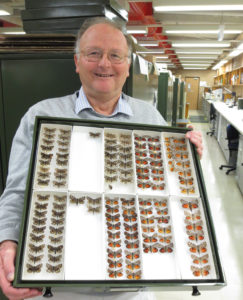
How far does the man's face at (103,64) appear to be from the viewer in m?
1.35

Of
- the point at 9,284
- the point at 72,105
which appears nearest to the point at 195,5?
the point at 72,105

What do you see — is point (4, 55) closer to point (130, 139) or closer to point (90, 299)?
point (130, 139)

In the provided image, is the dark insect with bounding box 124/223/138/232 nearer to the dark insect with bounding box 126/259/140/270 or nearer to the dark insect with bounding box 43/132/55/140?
the dark insect with bounding box 126/259/140/270

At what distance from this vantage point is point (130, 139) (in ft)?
4.36

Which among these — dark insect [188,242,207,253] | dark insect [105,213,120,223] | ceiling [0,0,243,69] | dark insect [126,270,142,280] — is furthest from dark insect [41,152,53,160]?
ceiling [0,0,243,69]

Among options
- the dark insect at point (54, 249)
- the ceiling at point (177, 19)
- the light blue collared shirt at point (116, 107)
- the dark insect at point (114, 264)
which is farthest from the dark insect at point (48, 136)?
the ceiling at point (177, 19)

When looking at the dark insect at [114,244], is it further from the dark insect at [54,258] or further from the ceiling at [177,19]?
the ceiling at [177,19]

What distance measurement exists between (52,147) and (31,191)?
23cm

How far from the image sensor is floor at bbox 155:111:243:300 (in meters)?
2.60

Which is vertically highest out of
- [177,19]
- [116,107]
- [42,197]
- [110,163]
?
[177,19]

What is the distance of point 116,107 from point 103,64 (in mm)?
253

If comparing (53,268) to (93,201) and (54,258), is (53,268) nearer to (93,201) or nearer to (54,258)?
(54,258)

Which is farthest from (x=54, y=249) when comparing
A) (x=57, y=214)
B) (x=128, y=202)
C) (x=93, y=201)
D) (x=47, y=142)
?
(x=47, y=142)

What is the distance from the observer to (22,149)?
1275 millimetres
